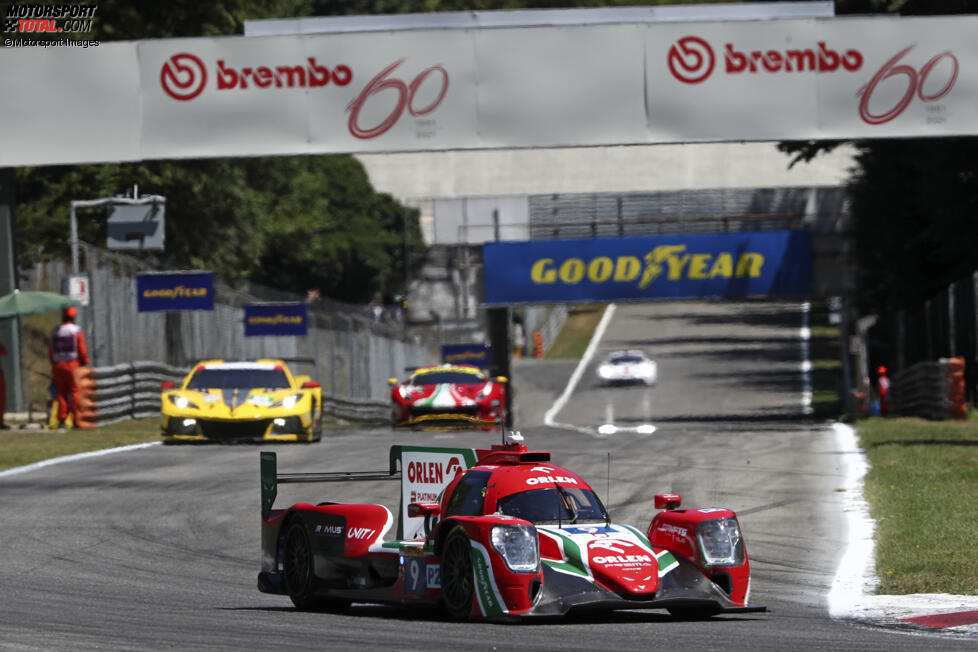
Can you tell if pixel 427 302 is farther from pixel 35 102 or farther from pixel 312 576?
pixel 312 576

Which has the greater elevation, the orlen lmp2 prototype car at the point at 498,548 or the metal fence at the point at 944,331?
the metal fence at the point at 944,331

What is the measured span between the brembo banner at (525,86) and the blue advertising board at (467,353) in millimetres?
22623

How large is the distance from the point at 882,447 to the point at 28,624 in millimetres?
15198

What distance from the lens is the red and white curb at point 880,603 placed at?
9.77 meters

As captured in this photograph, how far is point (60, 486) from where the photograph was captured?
61.0 feet

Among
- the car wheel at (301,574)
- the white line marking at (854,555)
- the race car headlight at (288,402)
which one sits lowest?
the white line marking at (854,555)

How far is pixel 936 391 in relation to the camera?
1176 inches

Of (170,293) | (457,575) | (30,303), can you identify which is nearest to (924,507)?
(457,575)

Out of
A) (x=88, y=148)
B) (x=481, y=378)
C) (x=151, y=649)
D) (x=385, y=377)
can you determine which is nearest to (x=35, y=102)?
(x=88, y=148)

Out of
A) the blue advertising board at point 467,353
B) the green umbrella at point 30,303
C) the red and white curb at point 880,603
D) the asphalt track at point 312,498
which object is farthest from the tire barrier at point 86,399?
the blue advertising board at point 467,353

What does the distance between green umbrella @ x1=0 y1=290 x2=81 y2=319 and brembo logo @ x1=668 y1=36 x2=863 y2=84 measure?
11.2m

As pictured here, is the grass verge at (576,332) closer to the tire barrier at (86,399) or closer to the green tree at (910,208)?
the green tree at (910,208)

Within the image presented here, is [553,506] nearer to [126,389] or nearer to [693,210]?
[126,389]

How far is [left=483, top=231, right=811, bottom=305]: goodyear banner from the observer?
132 feet
